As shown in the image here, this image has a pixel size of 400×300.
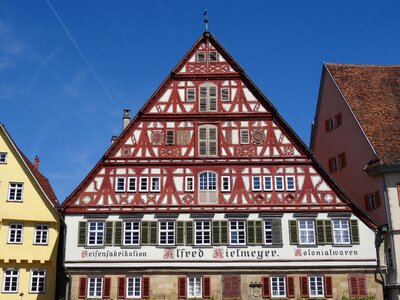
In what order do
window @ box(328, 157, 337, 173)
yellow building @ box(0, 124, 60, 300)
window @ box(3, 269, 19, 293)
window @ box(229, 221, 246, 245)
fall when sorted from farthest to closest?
window @ box(328, 157, 337, 173), window @ box(229, 221, 246, 245), yellow building @ box(0, 124, 60, 300), window @ box(3, 269, 19, 293)

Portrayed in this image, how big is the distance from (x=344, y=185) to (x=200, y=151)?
931 cm

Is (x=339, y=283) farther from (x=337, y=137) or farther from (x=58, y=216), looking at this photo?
(x=58, y=216)

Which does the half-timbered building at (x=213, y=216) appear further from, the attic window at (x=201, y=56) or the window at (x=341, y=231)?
the attic window at (x=201, y=56)

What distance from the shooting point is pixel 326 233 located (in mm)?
30672

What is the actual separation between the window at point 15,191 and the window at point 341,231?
1637 centimetres

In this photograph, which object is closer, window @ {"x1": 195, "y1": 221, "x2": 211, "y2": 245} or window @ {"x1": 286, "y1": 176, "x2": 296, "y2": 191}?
window @ {"x1": 195, "y1": 221, "x2": 211, "y2": 245}

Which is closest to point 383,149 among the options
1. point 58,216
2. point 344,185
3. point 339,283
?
point 344,185

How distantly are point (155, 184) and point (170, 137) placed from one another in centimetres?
271

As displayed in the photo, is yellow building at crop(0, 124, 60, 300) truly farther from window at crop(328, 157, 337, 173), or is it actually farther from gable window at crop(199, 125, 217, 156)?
window at crop(328, 157, 337, 173)

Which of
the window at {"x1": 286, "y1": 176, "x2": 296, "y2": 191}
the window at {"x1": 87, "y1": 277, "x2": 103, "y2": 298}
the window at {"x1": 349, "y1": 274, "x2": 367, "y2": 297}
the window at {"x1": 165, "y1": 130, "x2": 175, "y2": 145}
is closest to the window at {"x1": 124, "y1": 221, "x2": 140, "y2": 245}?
the window at {"x1": 87, "y1": 277, "x2": 103, "y2": 298}

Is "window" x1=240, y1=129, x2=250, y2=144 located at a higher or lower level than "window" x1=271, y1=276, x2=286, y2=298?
higher

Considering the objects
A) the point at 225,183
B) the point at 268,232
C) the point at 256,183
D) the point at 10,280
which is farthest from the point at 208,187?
the point at 10,280

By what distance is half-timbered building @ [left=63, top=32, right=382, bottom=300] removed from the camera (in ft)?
98.2

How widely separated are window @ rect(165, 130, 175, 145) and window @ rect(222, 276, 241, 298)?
7615 millimetres
